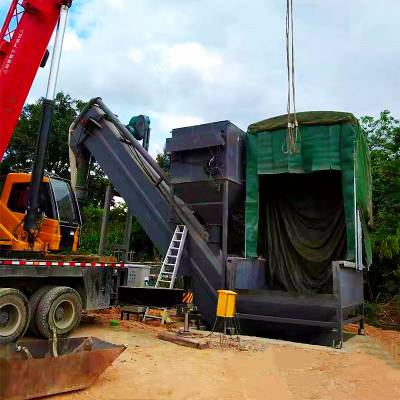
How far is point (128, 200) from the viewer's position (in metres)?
11.8

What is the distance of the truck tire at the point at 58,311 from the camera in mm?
7984

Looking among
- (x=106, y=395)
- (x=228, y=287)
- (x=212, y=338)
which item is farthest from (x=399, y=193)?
(x=106, y=395)

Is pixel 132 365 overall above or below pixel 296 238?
below

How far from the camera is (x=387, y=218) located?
47.6 ft

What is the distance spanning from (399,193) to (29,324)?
37.7ft

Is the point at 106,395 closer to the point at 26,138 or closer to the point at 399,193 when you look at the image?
the point at 399,193

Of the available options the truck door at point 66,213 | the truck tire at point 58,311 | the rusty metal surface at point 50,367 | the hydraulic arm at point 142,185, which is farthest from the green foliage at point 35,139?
the rusty metal surface at point 50,367

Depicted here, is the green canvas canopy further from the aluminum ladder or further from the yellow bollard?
the yellow bollard

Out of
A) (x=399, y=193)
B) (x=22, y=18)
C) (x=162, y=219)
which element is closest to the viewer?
(x=22, y=18)

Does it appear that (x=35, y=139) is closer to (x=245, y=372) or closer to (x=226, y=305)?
(x=226, y=305)

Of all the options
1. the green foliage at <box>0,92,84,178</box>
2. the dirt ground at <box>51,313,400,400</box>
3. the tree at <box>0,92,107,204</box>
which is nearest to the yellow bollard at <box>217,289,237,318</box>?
the dirt ground at <box>51,313,400,400</box>

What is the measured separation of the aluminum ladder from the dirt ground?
46.7 inches

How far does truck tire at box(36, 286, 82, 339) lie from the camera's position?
7.98 meters

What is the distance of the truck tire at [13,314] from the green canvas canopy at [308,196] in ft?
16.2
